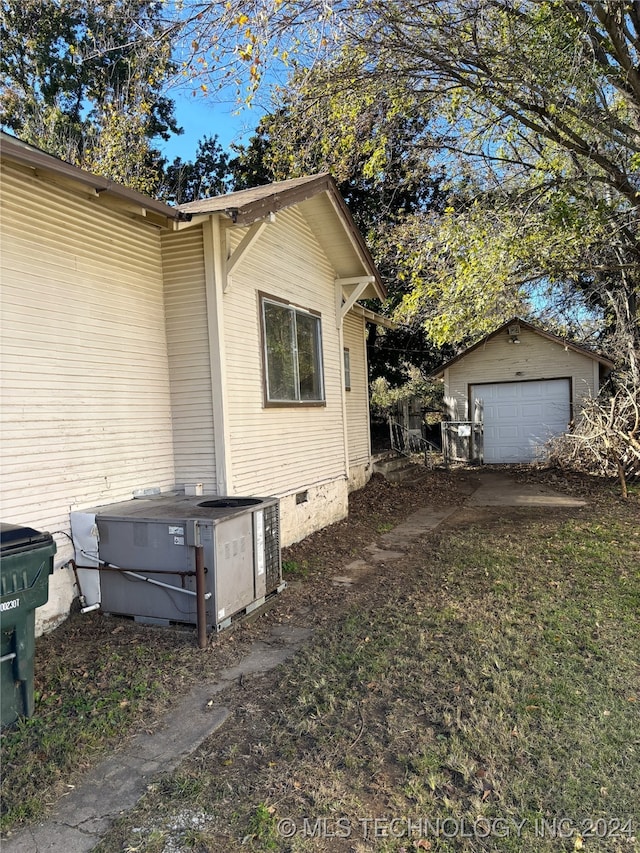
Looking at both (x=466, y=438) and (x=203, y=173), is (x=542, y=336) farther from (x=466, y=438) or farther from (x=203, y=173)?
(x=203, y=173)

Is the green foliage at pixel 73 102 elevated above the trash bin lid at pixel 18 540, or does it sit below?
above

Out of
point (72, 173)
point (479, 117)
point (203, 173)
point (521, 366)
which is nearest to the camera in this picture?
point (72, 173)

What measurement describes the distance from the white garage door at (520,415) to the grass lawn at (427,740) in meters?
10.5

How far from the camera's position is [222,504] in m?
4.80

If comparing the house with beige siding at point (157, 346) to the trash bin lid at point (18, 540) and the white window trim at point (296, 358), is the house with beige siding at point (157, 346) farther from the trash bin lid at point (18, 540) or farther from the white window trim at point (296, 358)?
the trash bin lid at point (18, 540)

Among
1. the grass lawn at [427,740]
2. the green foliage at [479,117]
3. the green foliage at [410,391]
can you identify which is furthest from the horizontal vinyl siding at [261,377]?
the green foliage at [410,391]

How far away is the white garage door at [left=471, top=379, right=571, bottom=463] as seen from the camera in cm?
1463

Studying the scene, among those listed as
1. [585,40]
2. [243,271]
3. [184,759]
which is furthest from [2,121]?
[184,759]

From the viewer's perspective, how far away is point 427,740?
283 cm

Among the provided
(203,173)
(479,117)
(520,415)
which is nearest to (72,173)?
(479,117)

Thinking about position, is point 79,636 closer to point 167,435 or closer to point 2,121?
point 167,435

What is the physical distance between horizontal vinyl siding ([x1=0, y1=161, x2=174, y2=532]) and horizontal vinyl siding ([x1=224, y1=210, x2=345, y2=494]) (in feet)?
2.55

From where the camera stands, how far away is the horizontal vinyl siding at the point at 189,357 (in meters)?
5.64

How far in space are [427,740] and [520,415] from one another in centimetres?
1348
